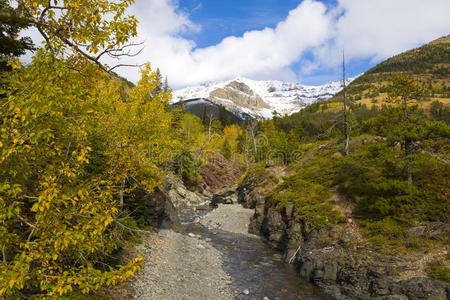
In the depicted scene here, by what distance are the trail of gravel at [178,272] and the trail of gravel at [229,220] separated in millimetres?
8176

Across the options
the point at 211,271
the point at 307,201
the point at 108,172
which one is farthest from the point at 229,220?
the point at 108,172

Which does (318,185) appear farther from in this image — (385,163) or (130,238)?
(130,238)

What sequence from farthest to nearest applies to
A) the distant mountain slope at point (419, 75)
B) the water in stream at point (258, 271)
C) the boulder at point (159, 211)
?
the distant mountain slope at point (419, 75) < the boulder at point (159, 211) < the water in stream at point (258, 271)

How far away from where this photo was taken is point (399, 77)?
1759 cm

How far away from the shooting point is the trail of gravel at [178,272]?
11586 mm

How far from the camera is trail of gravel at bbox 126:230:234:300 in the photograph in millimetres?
11586

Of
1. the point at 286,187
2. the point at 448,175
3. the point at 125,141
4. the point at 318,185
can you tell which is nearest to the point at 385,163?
the point at 448,175

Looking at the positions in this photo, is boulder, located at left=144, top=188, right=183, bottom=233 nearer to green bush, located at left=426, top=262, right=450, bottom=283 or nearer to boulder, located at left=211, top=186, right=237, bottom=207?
green bush, located at left=426, top=262, right=450, bottom=283

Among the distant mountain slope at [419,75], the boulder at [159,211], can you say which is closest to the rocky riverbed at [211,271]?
the boulder at [159,211]

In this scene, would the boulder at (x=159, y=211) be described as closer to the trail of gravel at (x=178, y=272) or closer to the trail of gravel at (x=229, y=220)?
the trail of gravel at (x=178, y=272)

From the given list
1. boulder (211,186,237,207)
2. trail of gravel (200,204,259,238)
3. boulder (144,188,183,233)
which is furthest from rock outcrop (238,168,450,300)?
boulder (211,186,237,207)

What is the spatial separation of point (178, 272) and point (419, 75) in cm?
20147

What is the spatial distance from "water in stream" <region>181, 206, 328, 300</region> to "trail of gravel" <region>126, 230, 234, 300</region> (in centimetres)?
89

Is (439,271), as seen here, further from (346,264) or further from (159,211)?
(159,211)
